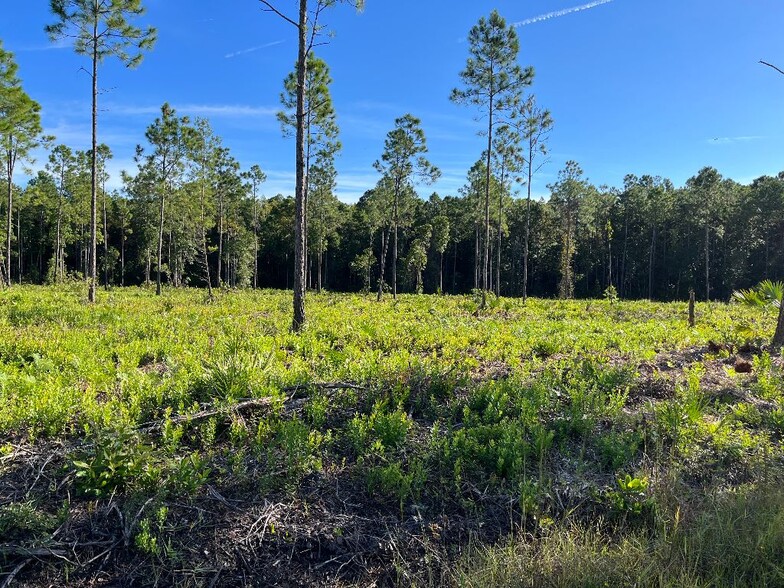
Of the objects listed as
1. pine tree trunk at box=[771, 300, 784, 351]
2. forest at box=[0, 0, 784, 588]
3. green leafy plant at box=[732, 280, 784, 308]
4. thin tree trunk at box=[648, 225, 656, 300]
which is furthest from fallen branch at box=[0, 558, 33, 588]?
thin tree trunk at box=[648, 225, 656, 300]

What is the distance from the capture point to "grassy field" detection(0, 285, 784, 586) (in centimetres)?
299

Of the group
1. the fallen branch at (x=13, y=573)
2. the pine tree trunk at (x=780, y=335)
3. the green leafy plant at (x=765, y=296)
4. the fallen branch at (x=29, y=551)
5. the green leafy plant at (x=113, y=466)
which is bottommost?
the fallen branch at (x=13, y=573)

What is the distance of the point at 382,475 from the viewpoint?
369cm

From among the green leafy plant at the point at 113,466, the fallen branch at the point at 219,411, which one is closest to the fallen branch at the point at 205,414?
the fallen branch at the point at 219,411

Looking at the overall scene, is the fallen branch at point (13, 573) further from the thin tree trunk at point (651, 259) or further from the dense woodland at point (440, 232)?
the thin tree trunk at point (651, 259)

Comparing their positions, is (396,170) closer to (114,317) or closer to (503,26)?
(503,26)

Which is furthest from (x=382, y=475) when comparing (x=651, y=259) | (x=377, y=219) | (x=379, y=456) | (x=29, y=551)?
(x=651, y=259)

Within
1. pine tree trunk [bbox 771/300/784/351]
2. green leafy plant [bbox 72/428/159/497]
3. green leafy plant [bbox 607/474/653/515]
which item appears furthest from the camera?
pine tree trunk [bbox 771/300/784/351]

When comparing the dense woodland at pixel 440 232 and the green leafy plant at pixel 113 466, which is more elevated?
the dense woodland at pixel 440 232

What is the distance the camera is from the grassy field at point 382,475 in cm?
299

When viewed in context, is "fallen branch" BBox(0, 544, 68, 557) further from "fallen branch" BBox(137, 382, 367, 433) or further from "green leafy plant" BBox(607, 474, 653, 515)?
"green leafy plant" BBox(607, 474, 653, 515)

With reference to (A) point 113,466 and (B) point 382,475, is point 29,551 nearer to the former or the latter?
(A) point 113,466

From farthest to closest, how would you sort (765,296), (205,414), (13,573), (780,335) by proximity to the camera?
(765,296) < (780,335) < (205,414) < (13,573)

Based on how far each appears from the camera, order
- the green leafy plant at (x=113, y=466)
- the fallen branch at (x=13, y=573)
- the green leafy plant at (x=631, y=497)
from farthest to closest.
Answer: the green leafy plant at (x=631, y=497), the green leafy plant at (x=113, y=466), the fallen branch at (x=13, y=573)
